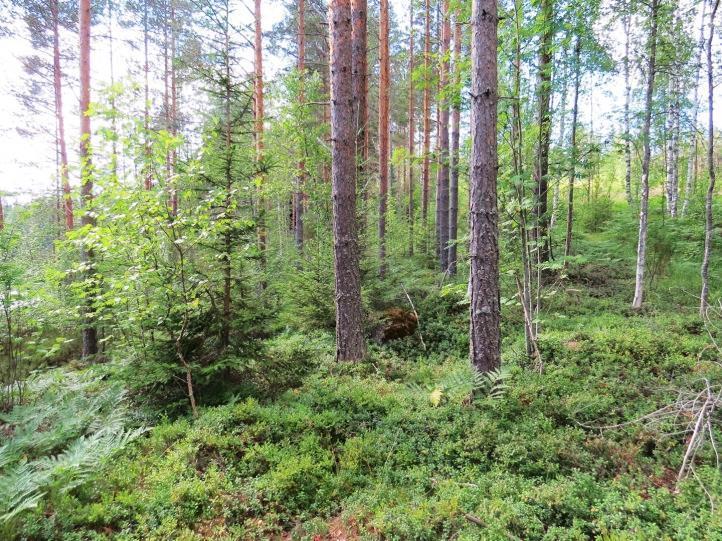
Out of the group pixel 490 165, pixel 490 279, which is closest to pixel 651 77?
pixel 490 165

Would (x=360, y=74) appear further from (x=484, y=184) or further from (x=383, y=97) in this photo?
(x=484, y=184)

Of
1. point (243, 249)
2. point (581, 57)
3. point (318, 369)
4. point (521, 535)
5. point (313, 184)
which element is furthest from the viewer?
point (581, 57)

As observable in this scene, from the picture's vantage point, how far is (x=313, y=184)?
28.3ft

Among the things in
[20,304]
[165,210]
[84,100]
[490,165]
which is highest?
[84,100]

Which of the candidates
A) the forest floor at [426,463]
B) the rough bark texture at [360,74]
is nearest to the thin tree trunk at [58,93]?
the rough bark texture at [360,74]

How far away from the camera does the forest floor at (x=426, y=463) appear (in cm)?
267

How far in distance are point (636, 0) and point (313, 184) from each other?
Answer: 8.13 meters

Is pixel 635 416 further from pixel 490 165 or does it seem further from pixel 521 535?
pixel 490 165

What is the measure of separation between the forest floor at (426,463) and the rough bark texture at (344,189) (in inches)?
22.0

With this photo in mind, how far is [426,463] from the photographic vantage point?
3.56 m

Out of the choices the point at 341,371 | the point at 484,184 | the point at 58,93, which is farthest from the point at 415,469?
the point at 58,93

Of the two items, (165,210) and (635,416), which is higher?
(165,210)

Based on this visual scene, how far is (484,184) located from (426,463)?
9.97ft

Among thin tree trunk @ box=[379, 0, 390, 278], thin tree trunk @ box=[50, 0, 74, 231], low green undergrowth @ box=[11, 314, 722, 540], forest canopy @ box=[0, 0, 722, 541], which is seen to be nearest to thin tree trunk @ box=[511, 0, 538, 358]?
forest canopy @ box=[0, 0, 722, 541]
